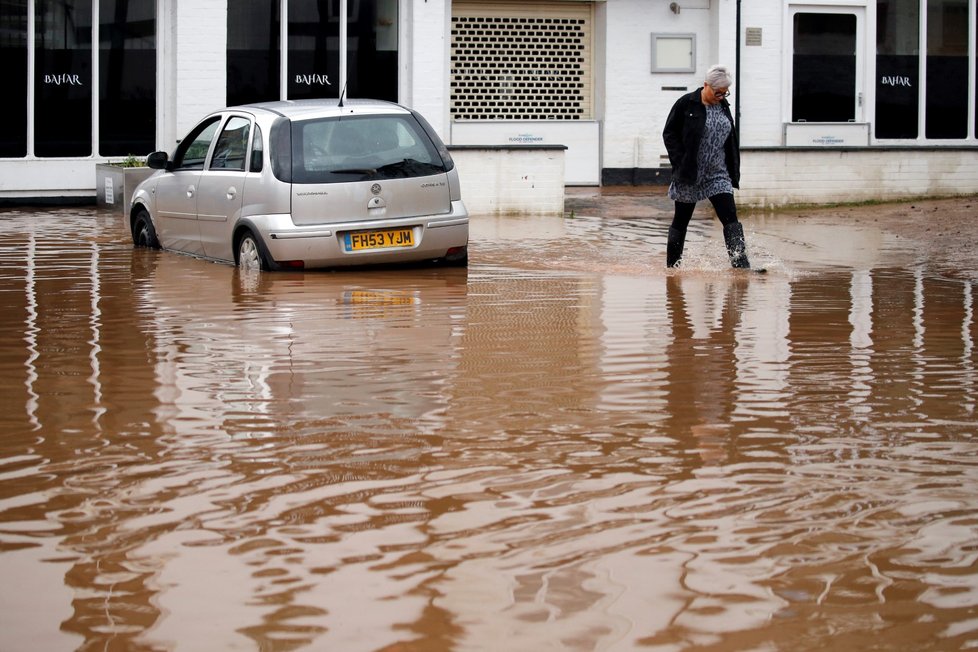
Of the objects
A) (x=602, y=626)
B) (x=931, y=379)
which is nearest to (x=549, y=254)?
(x=931, y=379)

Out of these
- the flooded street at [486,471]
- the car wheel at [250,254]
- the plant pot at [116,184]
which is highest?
the plant pot at [116,184]

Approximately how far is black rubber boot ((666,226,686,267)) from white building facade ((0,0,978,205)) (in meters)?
6.77

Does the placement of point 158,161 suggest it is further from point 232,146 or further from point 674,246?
point 674,246

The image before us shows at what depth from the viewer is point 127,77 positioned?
21.8 metres

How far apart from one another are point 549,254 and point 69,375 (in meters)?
7.31

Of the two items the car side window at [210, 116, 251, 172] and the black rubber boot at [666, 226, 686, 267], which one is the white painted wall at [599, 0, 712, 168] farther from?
the car side window at [210, 116, 251, 172]

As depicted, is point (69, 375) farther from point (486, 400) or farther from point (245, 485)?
point (245, 485)

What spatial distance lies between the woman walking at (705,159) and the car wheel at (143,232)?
464 cm

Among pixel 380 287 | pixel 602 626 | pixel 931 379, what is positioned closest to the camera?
pixel 602 626

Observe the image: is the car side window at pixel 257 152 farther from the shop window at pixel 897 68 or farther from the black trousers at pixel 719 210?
the shop window at pixel 897 68

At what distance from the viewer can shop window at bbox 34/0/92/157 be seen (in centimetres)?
2123

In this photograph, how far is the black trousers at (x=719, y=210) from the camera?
13180 mm

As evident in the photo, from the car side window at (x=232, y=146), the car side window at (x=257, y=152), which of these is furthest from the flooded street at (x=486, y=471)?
the car side window at (x=232, y=146)

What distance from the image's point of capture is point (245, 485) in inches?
219
